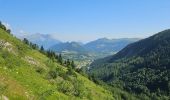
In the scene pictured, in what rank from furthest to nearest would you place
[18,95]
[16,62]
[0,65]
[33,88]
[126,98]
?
[126,98] < [16,62] < [0,65] < [33,88] < [18,95]

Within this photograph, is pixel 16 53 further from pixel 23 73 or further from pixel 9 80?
pixel 9 80

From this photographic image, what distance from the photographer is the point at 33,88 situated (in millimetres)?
52094

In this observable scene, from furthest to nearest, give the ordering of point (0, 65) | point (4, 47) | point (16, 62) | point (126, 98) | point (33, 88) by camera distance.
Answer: point (126, 98) → point (4, 47) → point (16, 62) → point (0, 65) → point (33, 88)

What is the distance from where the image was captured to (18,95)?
4494cm

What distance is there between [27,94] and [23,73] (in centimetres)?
1163

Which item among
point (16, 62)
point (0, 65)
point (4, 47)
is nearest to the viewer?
point (0, 65)

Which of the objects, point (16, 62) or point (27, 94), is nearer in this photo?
point (27, 94)

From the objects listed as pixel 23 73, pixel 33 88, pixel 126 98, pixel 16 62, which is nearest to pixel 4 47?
pixel 16 62

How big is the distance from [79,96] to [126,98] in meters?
95.3

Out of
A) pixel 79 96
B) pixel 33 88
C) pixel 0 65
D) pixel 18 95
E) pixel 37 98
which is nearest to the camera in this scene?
pixel 18 95

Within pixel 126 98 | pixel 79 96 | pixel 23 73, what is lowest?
pixel 126 98

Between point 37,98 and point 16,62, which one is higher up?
point 16,62

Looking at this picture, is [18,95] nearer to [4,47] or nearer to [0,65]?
[0,65]

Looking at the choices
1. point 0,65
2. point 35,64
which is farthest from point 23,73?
point 35,64
